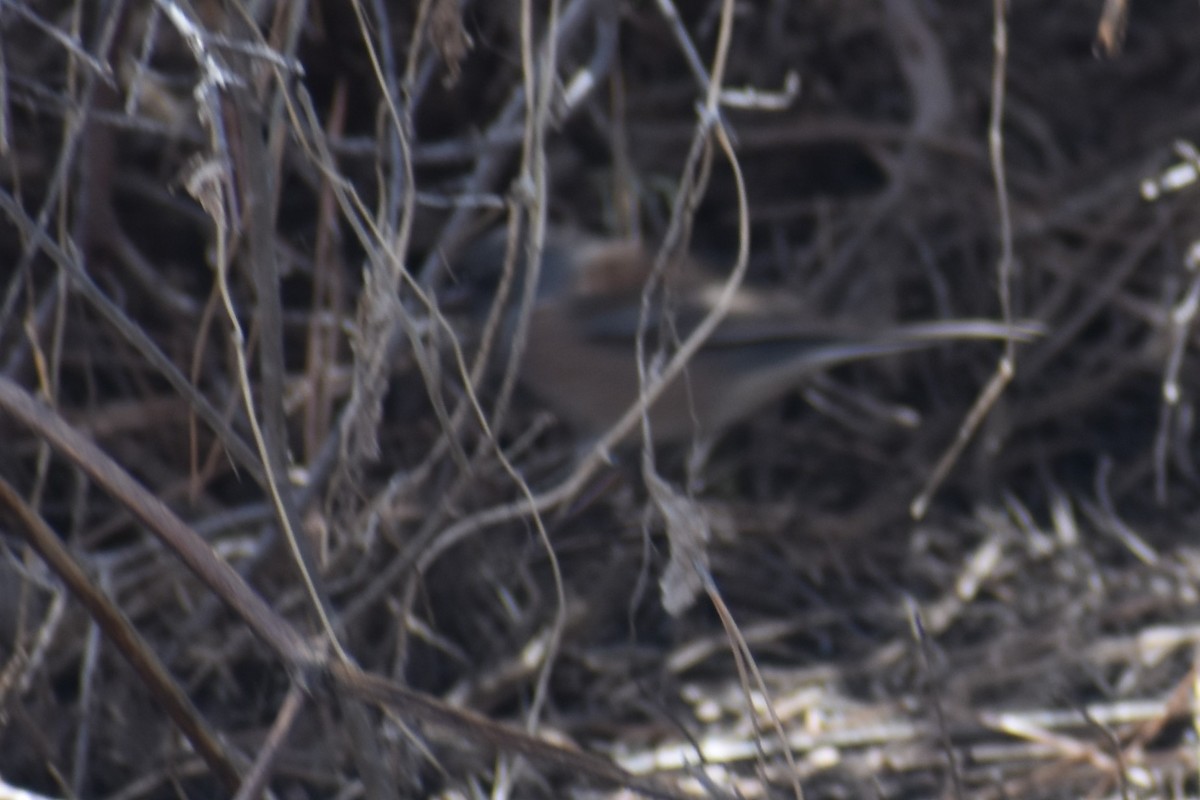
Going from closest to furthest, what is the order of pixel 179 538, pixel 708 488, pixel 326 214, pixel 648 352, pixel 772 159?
pixel 179 538, pixel 326 214, pixel 648 352, pixel 708 488, pixel 772 159

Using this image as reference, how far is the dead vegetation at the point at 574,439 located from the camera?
6.28 feet

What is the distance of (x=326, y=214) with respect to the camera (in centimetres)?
235

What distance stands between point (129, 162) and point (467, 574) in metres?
1.18

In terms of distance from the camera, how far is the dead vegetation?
1913 mm

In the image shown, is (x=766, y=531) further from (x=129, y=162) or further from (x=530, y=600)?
(x=129, y=162)

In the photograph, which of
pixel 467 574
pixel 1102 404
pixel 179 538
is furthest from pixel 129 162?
pixel 1102 404

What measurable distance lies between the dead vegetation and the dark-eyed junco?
4.3 inches

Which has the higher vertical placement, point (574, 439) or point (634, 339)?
point (634, 339)

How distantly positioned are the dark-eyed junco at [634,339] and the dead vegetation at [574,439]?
0.11 meters

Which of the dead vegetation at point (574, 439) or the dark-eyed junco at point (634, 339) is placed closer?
the dead vegetation at point (574, 439)

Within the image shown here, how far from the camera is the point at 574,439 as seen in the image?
10.9ft

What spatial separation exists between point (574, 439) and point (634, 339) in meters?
0.34

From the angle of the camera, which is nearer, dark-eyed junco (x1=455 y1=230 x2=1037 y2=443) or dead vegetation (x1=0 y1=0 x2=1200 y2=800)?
dead vegetation (x1=0 y1=0 x2=1200 y2=800)

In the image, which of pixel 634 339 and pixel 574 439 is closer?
pixel 634 339
